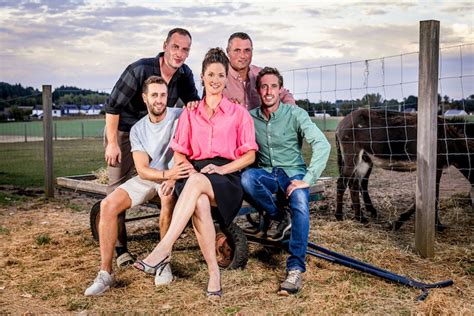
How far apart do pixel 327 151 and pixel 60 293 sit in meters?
2.29

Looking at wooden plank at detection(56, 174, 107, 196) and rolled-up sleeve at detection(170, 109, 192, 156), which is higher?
rolled-up sleeve at detection(170, 109, 192, 156)

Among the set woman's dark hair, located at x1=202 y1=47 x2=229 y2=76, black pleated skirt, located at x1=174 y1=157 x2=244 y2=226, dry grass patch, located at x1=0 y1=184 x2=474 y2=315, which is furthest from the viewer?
woman's dark hair, located at x1=202 y1=47 x2=229 y2=76

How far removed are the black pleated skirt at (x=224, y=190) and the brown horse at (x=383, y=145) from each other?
304 centimetres

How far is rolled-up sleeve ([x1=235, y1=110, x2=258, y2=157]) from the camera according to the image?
4.12 metres

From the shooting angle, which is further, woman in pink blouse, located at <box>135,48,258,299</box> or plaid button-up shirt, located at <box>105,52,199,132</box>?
plaid button-up shirt, located at <box>105,52,199,132</box>

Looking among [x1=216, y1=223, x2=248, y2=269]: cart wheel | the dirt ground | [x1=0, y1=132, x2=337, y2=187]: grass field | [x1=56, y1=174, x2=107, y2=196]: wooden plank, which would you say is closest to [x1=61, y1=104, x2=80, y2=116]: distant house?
[x1=0, y1=132, x2=337, y2=187]: grass field

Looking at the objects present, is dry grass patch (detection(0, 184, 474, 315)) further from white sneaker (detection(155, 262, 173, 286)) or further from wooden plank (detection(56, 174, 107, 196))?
wooden plank (detection(56, 174, 107, 196))

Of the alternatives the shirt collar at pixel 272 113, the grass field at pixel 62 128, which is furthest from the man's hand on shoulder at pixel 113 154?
the grass field at pixel 62 128

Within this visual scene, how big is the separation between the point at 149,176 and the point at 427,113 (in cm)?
249

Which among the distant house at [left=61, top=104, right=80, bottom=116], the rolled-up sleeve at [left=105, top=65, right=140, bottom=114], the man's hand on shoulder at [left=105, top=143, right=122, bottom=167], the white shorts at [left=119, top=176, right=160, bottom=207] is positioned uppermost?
the distant house at [left=61, top=104, right=80, bottom=116]

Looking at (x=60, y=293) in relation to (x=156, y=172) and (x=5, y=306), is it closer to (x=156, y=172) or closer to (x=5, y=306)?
(x=5, y=306)

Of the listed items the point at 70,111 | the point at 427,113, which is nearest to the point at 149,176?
the point at 427,113

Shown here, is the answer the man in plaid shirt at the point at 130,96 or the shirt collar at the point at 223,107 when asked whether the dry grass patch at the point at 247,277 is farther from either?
the shirt collar at the point at 223,107

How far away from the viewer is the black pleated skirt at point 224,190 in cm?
394
